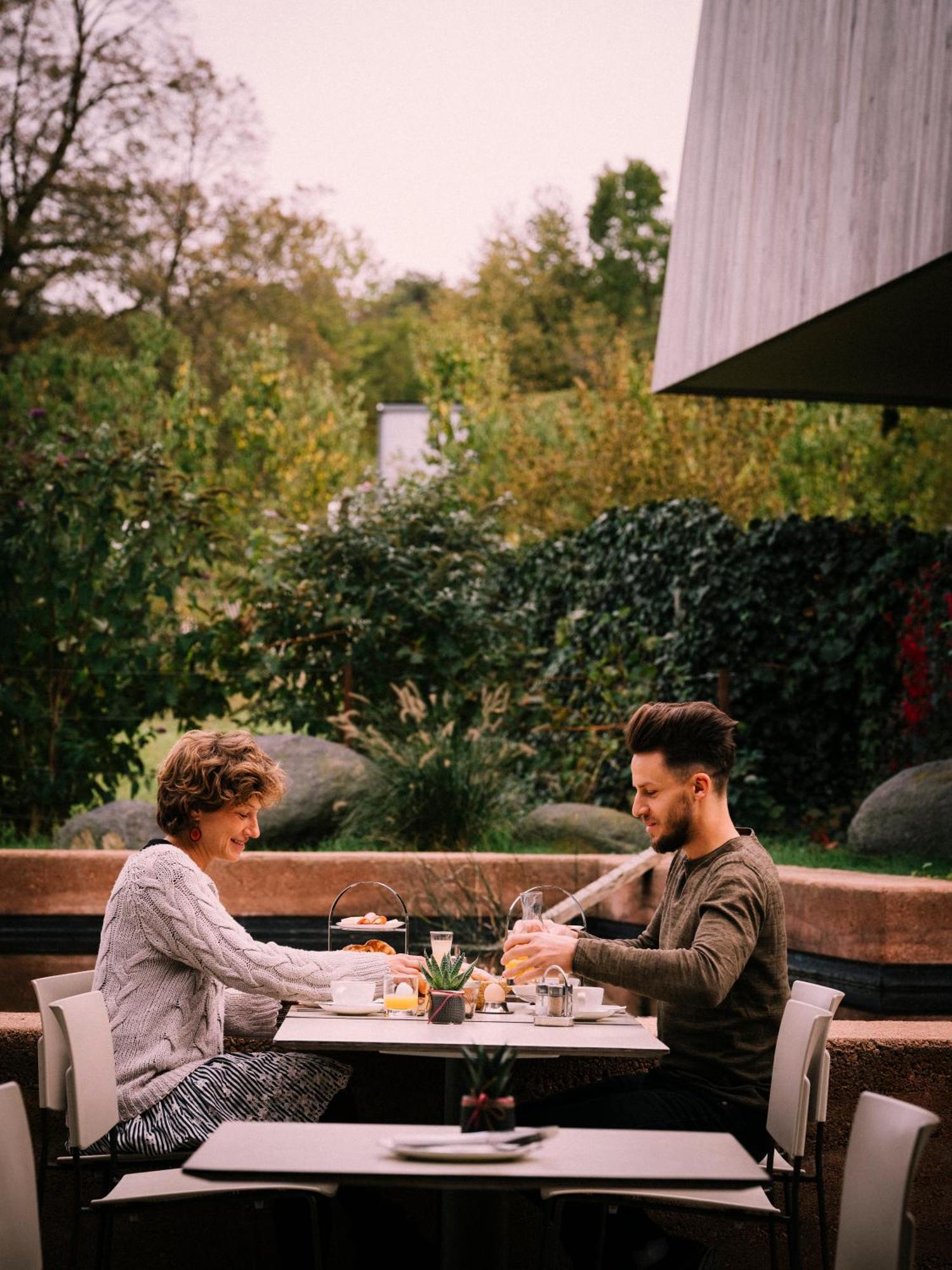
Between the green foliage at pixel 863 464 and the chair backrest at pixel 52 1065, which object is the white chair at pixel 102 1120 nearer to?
the chair backrest at pixel 52 1065

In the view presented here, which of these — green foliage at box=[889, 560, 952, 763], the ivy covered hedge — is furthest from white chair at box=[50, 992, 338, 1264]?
the ivy covered hedge

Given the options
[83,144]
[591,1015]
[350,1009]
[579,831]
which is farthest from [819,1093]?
[83,144]

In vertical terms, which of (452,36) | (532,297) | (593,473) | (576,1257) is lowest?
(576,1257)

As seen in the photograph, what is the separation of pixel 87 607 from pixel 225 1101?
19.8 feet

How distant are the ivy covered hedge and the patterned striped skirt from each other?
19.1 ft

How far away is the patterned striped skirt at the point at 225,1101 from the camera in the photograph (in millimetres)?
3385

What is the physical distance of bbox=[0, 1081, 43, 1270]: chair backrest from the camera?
263 centimetres

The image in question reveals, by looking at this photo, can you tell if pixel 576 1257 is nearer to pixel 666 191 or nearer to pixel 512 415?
pixel 512 415

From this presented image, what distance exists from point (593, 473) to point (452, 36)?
18.2 meters

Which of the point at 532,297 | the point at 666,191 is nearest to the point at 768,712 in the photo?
the point at 532,297

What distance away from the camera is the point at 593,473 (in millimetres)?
17812

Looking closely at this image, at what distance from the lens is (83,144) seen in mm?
25609

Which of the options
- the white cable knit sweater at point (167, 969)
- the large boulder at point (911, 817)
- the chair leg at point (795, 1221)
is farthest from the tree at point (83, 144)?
the chair leg at point (795, 1221)

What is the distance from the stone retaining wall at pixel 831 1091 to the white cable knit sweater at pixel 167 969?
2.29ft
